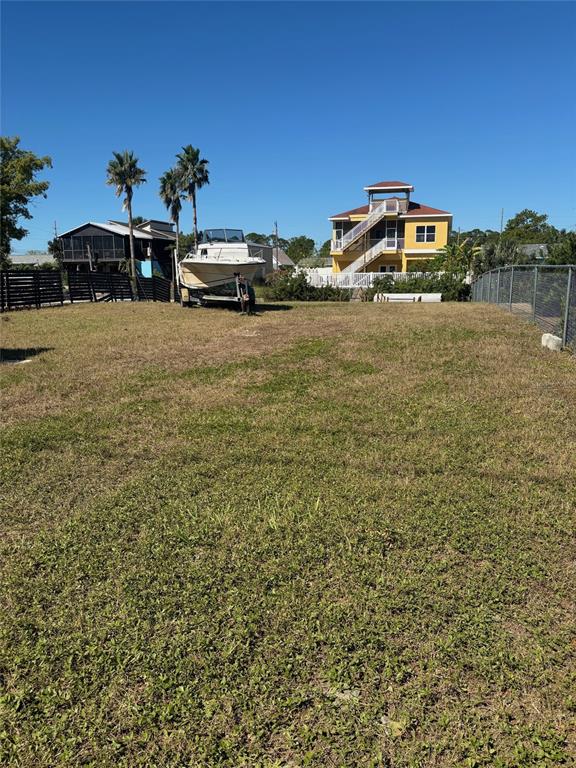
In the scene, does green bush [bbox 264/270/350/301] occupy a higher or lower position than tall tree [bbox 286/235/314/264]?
lower

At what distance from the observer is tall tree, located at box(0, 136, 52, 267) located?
94.7ft

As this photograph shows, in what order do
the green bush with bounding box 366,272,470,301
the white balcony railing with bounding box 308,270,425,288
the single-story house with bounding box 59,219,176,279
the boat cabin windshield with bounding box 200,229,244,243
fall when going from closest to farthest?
1. the boat cabin windshield with bounding box 200,229,244,243
2. the green bush with bounding box 366,272,470,301
3. the white balcony railing with bounding box 308,270,425,288
4. the single-story house with bounding box 59,219,176,279

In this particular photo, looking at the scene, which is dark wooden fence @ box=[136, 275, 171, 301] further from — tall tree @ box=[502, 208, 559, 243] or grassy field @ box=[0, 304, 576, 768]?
tall tree @ box=[502, 208, 559, 243]

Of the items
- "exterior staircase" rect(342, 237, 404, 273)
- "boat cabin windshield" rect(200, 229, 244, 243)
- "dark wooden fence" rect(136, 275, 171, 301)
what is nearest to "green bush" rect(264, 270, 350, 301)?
"dark wooden fence" rect(136, 275, 171, 301)

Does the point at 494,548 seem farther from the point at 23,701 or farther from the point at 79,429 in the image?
the point at 79,429

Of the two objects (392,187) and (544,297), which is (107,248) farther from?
(544,297)

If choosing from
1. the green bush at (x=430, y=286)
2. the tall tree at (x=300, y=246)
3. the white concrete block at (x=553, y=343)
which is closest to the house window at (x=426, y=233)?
the green bush at (x=430, y=286)

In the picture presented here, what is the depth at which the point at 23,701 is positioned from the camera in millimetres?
1906

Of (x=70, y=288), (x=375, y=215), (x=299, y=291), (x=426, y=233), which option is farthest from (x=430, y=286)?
(x=70, y=288)

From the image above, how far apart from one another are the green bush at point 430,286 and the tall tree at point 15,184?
2075cm

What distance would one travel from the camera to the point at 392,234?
38906 mm

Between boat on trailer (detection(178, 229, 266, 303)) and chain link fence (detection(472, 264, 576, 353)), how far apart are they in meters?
7.46

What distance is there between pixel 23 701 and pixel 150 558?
92 cm

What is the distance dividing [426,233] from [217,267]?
27.9m
